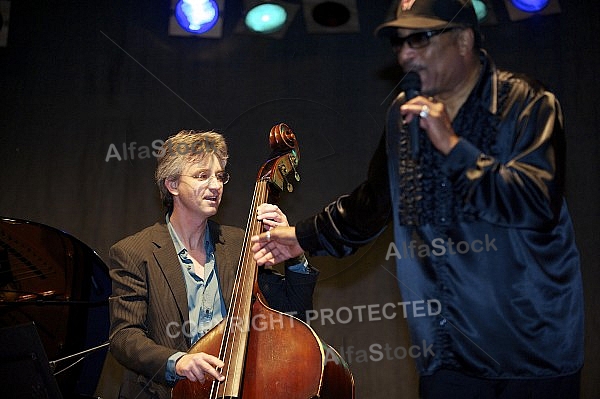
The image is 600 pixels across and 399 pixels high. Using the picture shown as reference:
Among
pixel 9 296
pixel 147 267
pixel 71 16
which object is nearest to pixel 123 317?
pixel 147 267

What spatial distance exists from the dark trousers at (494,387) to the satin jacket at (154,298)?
2.80ft

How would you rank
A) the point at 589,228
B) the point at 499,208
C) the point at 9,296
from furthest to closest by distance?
the point at 589,228 → the point at 9,296 → the point at 499,208

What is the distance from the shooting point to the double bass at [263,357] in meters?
1.74

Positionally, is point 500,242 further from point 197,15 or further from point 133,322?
point 197,15

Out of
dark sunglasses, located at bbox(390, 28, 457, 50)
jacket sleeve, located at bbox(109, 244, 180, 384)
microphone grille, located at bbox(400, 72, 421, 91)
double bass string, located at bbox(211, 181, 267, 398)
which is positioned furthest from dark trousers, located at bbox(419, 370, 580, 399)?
jacket sleeve, located at bbox(109, 244, 180, 384)

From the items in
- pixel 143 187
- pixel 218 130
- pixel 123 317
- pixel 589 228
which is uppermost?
pixel 218 130

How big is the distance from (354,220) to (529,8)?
6.19 ft

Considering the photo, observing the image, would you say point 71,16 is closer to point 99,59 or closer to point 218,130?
point 99,59

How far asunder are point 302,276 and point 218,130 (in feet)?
3.82

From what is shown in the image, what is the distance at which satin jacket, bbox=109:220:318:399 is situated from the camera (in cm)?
216

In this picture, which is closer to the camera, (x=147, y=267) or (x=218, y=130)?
(x=147, y=267)

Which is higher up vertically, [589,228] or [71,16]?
[71,16]

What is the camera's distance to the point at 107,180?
3234mm

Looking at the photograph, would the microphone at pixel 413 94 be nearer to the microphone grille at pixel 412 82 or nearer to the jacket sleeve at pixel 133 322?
the microphone grille at pixel 412 82
